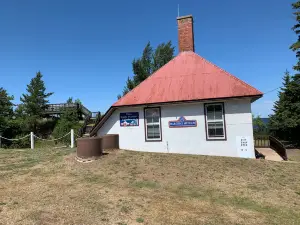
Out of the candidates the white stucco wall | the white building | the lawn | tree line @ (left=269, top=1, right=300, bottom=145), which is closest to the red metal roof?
the white building

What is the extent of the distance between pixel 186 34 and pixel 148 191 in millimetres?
11791

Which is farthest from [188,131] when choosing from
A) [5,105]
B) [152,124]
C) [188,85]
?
[5,105]

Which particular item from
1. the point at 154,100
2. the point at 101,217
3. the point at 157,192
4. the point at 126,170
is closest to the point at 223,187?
the point at 157,192

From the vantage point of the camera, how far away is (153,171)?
32.2 feet

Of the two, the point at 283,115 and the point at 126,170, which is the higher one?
the point at 283,115

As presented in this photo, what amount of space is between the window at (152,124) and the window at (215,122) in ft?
9.09

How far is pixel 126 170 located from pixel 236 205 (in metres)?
4.56

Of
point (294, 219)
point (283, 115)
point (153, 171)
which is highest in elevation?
point (283, 115)

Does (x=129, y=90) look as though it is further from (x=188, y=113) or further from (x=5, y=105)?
(x=188, y=113)

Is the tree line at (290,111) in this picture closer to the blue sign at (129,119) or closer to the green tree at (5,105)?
the blue sign at (129,119)

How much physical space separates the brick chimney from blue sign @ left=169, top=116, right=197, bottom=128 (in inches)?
205

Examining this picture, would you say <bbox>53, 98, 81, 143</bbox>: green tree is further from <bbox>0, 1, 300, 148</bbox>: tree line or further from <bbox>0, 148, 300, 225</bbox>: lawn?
<bbox>0, 148, 300, 225</bbox>: lawn

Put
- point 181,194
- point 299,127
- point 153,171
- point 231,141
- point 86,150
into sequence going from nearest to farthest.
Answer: point 181,194 → point 153,171 → point 86,150 → point 231,141 → point 299,127

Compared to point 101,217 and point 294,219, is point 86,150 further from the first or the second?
point 294,219
